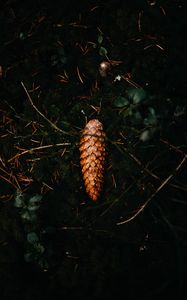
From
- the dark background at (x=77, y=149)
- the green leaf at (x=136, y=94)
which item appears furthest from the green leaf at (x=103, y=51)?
the green leaf at (x=136, y=94)

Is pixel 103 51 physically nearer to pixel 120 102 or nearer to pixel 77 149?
pixel 120 102

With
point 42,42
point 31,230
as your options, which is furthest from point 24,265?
point 42,42

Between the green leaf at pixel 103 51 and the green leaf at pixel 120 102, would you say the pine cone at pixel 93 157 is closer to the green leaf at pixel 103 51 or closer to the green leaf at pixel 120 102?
the green leaf at pixel 120 102

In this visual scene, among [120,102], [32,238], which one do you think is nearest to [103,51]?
[120,102]

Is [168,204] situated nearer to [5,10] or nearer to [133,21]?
[133,21]

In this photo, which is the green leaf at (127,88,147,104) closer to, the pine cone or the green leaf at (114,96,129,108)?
the green leaf at (114,96,129,108)

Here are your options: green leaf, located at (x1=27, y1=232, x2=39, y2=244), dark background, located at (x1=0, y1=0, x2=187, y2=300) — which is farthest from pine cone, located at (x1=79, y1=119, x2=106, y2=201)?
green leaf, located at (x1=27, y1=232, x2=39, y2=244)
